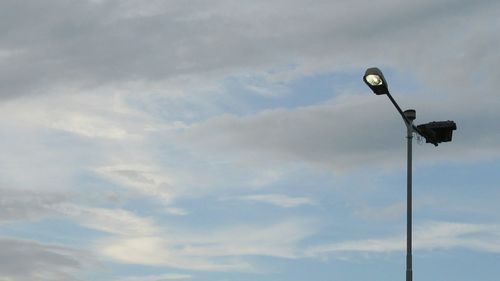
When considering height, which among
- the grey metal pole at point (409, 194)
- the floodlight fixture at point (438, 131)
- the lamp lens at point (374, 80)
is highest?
the lamp lens at point (374, 80)

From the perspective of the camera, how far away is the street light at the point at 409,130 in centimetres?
1631

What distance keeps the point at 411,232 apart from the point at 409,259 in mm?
605

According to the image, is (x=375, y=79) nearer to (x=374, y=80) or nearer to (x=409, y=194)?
(x=374, y=80)

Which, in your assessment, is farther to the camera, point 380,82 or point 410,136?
point 410,136

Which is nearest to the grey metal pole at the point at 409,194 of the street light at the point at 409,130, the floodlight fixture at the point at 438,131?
the street light at the point at 409,130

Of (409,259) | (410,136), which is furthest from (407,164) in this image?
(409,259)

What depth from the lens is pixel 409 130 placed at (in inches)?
693

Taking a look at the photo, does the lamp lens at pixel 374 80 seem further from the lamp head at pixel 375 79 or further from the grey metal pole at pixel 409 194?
the grey metal pole at pixel 409 194

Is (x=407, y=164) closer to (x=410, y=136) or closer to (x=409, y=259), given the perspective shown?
(x=410, y=136)

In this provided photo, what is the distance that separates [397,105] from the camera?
17.1 metres

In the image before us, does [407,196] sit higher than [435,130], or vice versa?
[435,130]

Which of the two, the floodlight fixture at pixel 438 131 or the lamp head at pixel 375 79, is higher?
the lamp head at pixel 375 79

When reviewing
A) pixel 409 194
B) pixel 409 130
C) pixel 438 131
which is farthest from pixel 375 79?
pixel 409 194

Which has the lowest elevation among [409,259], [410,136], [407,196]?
[409,259]
